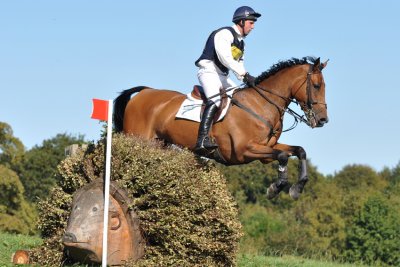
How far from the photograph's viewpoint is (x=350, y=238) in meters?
69.2

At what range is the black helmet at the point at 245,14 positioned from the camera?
38.1ft

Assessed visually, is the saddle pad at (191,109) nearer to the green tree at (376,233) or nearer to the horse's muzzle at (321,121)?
the horse's muzzle at (321,121)

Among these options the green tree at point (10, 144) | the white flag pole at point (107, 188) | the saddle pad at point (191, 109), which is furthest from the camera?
the green tree at point (10, 144)

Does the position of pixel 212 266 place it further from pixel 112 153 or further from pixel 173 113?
pixel 173 113

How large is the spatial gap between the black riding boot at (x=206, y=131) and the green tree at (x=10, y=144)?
3675 centimetres

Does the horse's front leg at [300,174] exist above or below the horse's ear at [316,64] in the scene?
below

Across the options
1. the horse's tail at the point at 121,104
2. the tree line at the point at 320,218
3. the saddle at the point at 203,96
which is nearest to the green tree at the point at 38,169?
the tree line at the point at 320,218

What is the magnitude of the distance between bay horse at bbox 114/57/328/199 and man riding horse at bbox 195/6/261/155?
28cm

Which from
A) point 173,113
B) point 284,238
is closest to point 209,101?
point 173,113

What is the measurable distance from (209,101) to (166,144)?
4.04ft

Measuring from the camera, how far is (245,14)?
11602mm

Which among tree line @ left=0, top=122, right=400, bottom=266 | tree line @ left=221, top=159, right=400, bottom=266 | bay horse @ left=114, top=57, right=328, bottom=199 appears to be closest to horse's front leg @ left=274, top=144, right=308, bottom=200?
bay horse @ left=114, top=57, right=328, bottom=199

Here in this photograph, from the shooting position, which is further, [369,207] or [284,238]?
[369,207]

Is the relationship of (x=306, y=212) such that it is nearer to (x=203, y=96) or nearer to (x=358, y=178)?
(x=358, y=178)
